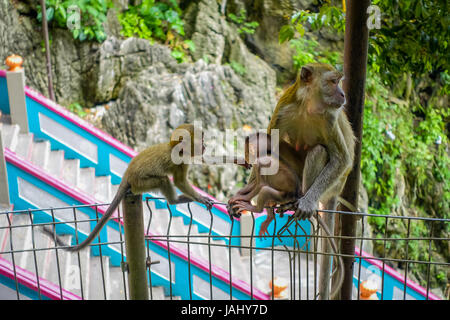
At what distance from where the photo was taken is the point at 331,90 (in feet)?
9.98

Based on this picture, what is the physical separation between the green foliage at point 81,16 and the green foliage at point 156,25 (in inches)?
25.5

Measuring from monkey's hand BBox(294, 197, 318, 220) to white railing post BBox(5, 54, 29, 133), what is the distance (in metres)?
5.34

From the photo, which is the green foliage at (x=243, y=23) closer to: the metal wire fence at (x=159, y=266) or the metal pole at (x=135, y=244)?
the metal wire fence at (x=159, y=266)

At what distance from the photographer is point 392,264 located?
9859 mm

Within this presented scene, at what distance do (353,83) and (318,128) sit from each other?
0.59 metres

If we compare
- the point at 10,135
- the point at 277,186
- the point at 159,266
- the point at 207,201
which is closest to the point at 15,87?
the point at 10,135

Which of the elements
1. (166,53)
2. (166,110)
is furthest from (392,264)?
(166,53)

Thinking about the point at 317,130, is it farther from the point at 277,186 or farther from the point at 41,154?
the point at 41,154

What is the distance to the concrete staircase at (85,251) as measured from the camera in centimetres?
546

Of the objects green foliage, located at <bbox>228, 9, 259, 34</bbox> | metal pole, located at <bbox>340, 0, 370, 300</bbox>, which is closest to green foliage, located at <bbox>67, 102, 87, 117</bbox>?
green foliage, located at <bbox>228, 9, 259, 34</bbox>

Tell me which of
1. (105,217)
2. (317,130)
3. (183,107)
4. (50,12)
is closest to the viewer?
(105,217)

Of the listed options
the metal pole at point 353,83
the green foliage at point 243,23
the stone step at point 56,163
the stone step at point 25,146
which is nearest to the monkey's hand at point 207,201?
the metal pole at point 353,83

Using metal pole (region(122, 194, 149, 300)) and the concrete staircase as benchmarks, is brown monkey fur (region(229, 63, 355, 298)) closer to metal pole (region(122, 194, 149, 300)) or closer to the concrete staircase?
metal pole (region(122, 194, 149, 300))

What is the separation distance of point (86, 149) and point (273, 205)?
483cm
